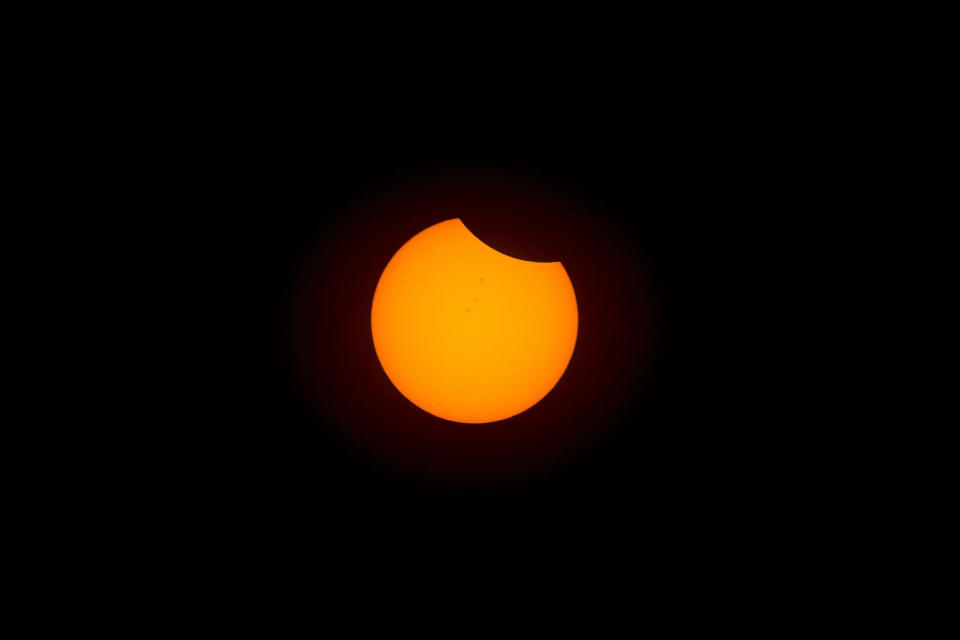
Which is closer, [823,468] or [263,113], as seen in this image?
[263,113]

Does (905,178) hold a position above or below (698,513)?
above

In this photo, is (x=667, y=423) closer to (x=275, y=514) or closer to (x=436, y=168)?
(x=436, y=168)

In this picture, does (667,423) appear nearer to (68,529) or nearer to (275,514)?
(275,514)

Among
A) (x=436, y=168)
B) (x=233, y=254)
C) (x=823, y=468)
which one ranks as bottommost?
(x=823, y=468)

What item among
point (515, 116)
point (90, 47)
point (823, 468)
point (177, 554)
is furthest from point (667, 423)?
point (90, 47)

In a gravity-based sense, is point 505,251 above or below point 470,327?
above

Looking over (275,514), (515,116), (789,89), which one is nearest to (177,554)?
(275,514)
